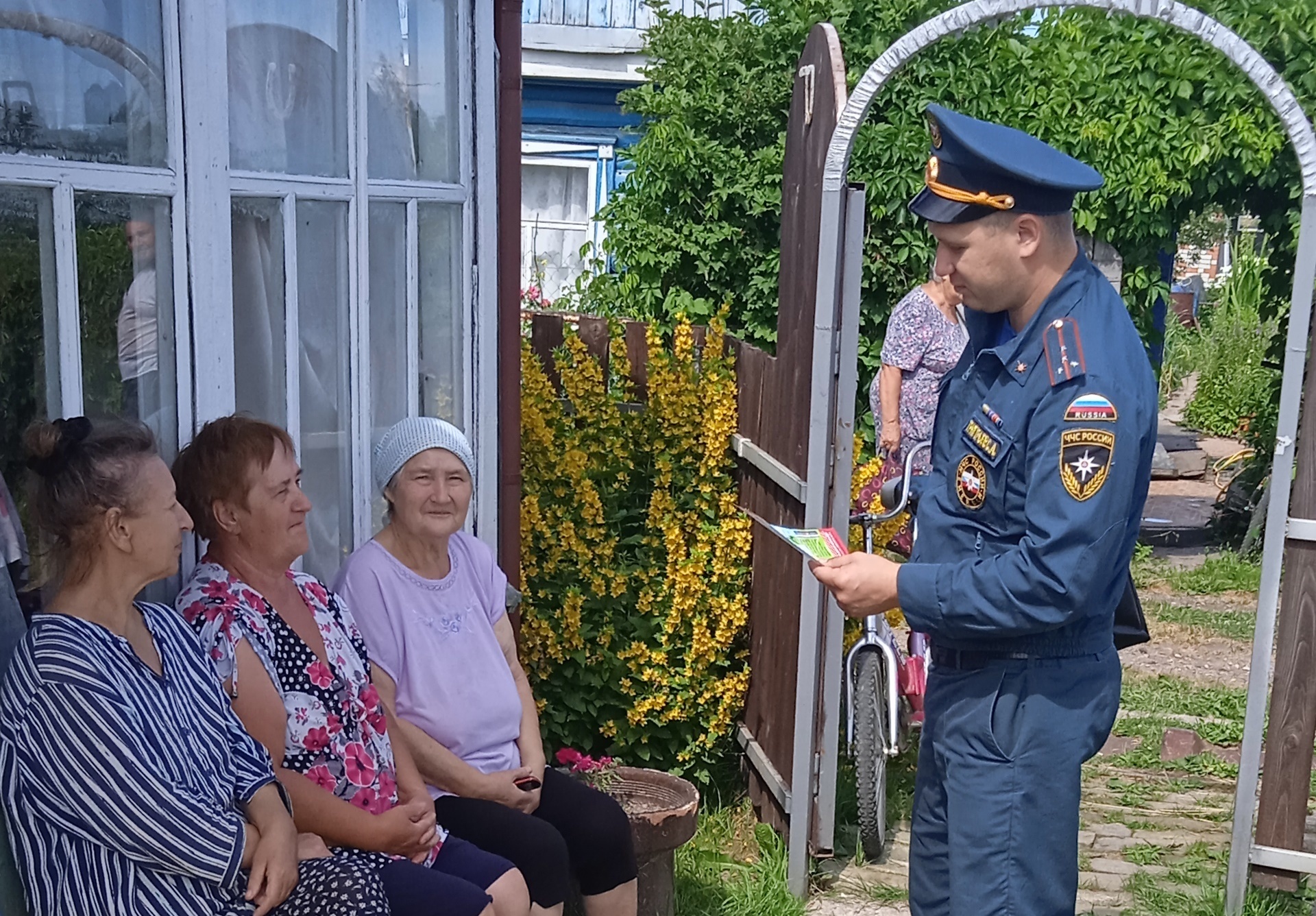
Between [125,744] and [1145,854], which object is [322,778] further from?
[1145,854]

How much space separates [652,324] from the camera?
14.4 feet

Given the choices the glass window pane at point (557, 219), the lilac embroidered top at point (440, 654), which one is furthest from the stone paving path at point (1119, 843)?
the glass window pane at point (557, 219)

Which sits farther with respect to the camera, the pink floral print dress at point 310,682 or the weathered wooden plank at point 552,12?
the weathered wooden plank at point 552,12

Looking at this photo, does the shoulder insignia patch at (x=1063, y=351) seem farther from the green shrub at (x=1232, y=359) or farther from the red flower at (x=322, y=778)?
the green shrub at (x=1232, y=359)

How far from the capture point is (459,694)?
2.96 m

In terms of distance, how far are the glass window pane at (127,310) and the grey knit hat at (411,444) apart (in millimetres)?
528

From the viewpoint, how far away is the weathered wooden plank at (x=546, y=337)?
4.73 metres

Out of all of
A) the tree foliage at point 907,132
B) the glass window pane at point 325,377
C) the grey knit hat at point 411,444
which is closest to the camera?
the glass window pane at point 325,377

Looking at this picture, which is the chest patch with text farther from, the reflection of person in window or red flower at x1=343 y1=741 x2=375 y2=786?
the reflection of person in window

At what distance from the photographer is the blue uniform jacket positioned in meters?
2.30

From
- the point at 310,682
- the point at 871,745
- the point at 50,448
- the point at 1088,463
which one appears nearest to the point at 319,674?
the point at 310,682

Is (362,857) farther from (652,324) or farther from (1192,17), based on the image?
(1192,17)

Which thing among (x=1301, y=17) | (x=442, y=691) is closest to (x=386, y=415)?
(x=442, y=691)

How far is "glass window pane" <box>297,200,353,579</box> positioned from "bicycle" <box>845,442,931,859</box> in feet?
4.99
